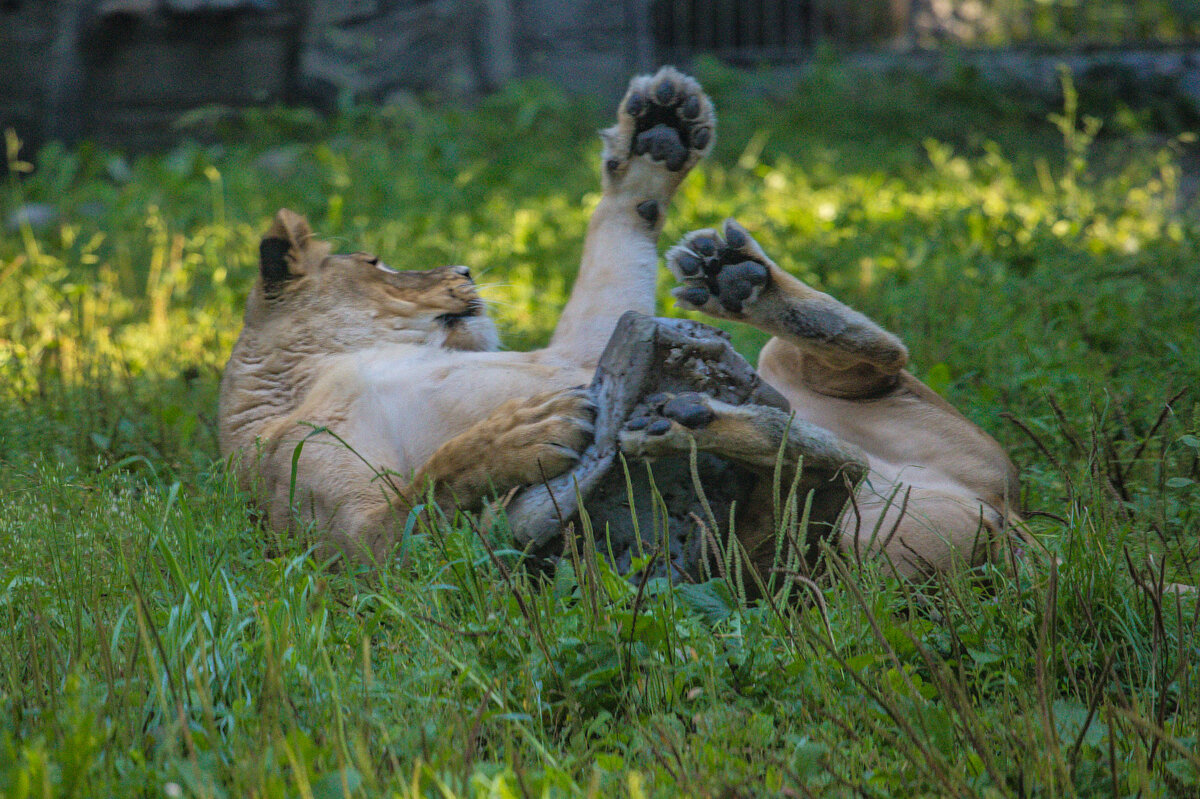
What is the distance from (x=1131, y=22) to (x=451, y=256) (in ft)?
28.2

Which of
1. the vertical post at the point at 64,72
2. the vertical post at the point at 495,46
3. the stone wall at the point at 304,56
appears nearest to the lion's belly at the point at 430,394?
the stone wall at the point at 304,56

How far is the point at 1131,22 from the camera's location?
1138 centimetres

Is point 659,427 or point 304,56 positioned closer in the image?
point 659,427

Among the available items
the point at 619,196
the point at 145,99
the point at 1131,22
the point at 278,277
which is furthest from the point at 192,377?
the point at 1131,22

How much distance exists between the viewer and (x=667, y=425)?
8.22 ft

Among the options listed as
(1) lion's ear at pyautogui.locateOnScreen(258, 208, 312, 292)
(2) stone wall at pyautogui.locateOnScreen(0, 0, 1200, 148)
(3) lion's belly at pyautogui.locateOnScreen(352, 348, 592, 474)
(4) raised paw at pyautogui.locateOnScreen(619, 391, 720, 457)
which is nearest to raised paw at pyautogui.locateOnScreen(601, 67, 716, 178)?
(3) lion's belly at pyautogui.locateOnScreen(352, 348, 592, 474)

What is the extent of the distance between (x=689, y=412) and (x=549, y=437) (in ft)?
1.12

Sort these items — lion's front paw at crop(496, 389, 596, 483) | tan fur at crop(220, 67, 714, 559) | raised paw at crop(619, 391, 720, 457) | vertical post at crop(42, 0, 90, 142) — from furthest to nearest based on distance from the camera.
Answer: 1. vertical post at crop(42, 0, 90, 142)
2. tan fur at crop(220, 67, 714, 559)
3. lion's front paw at crop(496, 389, 596, 483)
4. raised paw at crop(619, 391, 720, 457)

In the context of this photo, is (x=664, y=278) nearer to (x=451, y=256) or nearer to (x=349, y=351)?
(x=451, y=256)

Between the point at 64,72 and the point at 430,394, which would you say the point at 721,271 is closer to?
the point at 430,394

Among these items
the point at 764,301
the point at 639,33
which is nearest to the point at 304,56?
the point at 639,33

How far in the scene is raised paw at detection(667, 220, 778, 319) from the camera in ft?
10.3

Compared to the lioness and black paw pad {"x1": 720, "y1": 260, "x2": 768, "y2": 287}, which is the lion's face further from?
Answer: black paw pad {"x1": 720, "y1": 260, "x2": 768, "y2": 287}

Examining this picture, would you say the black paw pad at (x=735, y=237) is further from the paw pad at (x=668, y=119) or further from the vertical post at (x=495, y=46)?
the vertical post at (x=495, y=46)
